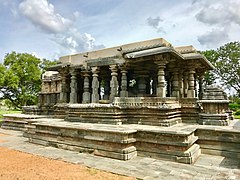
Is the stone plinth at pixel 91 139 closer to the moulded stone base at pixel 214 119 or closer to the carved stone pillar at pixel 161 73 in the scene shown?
the carved stone pillar at pixel 161 73

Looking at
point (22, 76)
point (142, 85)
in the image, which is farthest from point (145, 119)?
point (22, 76)

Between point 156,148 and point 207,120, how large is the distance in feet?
10.1

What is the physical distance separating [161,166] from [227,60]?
88.7 feet

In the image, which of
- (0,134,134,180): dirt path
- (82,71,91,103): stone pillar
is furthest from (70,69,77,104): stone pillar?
(0,134,134,180): dirt path

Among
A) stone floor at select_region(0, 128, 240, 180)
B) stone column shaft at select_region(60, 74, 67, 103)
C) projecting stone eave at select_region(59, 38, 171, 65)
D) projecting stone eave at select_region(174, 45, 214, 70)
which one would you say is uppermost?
projecting stone eave at select_region(59, 38, 171, 65)

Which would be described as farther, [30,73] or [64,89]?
[30,73]

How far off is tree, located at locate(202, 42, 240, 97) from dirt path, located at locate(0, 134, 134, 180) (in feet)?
89.0

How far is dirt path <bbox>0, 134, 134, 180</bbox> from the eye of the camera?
178 inches

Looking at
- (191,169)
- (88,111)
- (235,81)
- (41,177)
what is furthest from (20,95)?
(235,81)

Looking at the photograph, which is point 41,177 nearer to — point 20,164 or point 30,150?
point 20,164

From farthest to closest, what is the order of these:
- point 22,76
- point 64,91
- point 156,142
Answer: point 22,76 → point 64,91 → point 156,142

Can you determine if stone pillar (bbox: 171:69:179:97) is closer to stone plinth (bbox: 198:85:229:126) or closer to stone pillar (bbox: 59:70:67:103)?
stone plinth (bbox: 198:85:229:126)

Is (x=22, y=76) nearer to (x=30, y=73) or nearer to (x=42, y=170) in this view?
(x=30, y=73)

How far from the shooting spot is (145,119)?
8180 mm
